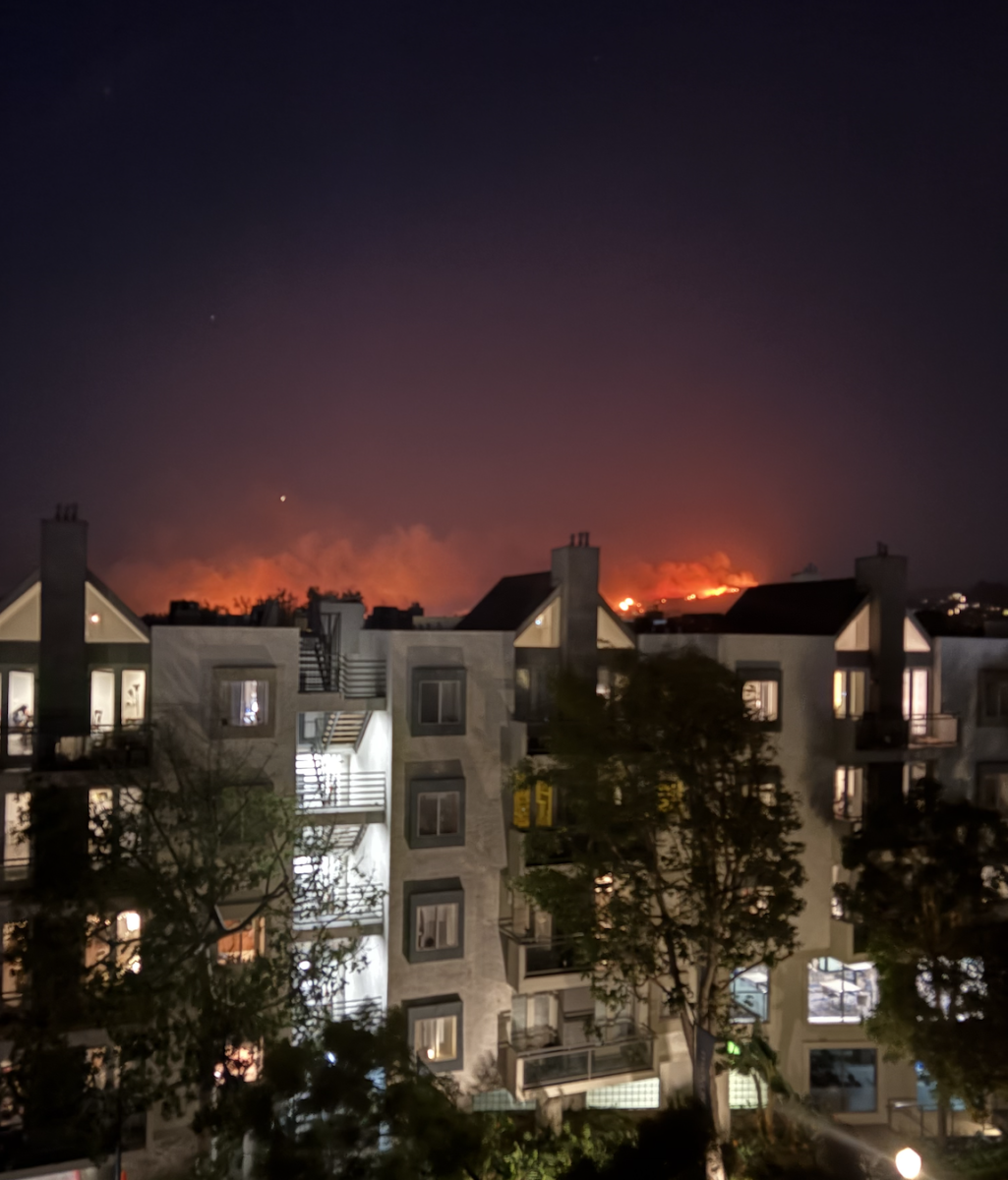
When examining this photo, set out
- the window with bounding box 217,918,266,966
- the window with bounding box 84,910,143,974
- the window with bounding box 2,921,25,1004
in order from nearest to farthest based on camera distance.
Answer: the window with bounding box 2,921,25,1004, the window with bounding box 84,910,143,974, the window with bounding box 217,918,266,966

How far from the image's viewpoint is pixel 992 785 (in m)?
28.4

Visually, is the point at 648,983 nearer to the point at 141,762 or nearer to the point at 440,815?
the point at 440,815

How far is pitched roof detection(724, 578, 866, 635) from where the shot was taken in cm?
2778

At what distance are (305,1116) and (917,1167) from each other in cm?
1179

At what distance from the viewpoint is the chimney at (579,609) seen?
82.2 feet

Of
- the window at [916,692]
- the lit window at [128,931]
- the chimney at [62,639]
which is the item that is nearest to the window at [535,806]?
the lit window at [128,931]

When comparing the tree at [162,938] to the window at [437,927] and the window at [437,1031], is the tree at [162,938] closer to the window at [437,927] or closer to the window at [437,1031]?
the window at [437,927]

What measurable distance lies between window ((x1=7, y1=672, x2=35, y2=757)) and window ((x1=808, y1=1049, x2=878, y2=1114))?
24.3 meters

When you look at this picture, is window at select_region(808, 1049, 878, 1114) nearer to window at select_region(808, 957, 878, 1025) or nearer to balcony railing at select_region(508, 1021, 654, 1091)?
window at select_region(808, 957, 878, 1025)

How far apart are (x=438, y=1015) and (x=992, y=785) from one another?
19041 mm

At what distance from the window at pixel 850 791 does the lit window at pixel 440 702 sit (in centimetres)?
1224

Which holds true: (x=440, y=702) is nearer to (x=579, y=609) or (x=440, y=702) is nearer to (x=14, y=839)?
(x=579, y=609)

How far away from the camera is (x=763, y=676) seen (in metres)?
25.9

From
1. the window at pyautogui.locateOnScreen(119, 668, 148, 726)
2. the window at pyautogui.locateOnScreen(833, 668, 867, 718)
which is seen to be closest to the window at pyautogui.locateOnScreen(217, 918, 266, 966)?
the window at pyautogui.locateOnScreen(119, 668, 148, 726)
